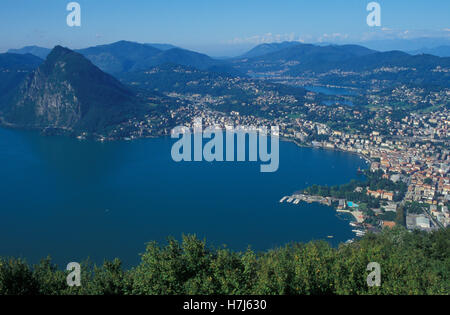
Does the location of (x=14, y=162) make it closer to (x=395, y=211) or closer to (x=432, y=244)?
(x=395, y=211)

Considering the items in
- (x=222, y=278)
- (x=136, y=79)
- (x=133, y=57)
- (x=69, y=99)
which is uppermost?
(x=133, y=57)

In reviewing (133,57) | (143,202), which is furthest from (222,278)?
(133,57)

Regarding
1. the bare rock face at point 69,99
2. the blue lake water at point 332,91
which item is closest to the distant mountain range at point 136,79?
the bare rock face at point 69,99

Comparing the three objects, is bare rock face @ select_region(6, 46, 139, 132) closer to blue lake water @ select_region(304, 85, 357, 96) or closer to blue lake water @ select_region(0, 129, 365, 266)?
blue lake water @ select_region(0, 129, 365, 266)

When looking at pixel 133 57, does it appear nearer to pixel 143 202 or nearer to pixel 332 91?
pixel 332 91

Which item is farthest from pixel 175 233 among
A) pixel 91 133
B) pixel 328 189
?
pixel 91 133

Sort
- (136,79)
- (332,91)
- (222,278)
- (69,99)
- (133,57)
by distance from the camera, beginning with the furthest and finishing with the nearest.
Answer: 1. (133,57)
2. (136,79)
3. (332,91)
4. (69,99)
5. (222,278)

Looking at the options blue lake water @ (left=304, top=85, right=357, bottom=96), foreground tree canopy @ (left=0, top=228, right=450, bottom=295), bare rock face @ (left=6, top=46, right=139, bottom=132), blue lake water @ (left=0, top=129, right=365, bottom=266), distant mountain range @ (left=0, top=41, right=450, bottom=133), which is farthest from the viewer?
blue lake water @ (left=304, top=85, right=357, bottom=96)

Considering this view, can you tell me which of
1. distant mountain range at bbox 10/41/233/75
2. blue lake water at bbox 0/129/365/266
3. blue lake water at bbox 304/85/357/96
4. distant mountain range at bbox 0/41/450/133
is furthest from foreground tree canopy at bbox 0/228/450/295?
distant mountain range at bbox 10/41/233/75
